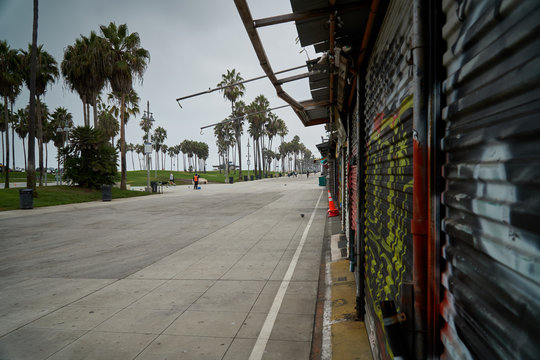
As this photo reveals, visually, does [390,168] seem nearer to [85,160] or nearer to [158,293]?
[158,293]

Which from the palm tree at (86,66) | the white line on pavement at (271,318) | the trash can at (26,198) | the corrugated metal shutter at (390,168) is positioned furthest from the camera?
the palm tree at (86,66)

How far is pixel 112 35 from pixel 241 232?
2483 centimetres

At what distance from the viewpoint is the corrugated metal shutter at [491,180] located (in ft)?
3.23

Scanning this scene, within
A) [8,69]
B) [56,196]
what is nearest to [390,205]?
[56,196]

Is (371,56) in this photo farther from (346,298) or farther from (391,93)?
(346,298)

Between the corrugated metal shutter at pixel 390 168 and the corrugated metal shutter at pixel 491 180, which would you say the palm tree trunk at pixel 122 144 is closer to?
the corrugated metal shutter at pixel 390 168

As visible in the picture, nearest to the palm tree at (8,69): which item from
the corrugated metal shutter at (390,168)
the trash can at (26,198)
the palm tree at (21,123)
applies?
the trash can at (26,198)

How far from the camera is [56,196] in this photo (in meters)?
21.4

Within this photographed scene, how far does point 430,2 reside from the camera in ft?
5.67

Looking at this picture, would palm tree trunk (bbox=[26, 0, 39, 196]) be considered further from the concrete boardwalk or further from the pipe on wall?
the pipe on wall

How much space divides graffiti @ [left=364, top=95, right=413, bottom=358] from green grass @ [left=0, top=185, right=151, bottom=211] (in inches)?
786

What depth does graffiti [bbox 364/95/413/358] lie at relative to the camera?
2.30m

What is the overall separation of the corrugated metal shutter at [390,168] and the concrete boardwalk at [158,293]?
1.40 metres

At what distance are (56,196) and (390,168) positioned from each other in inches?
937
